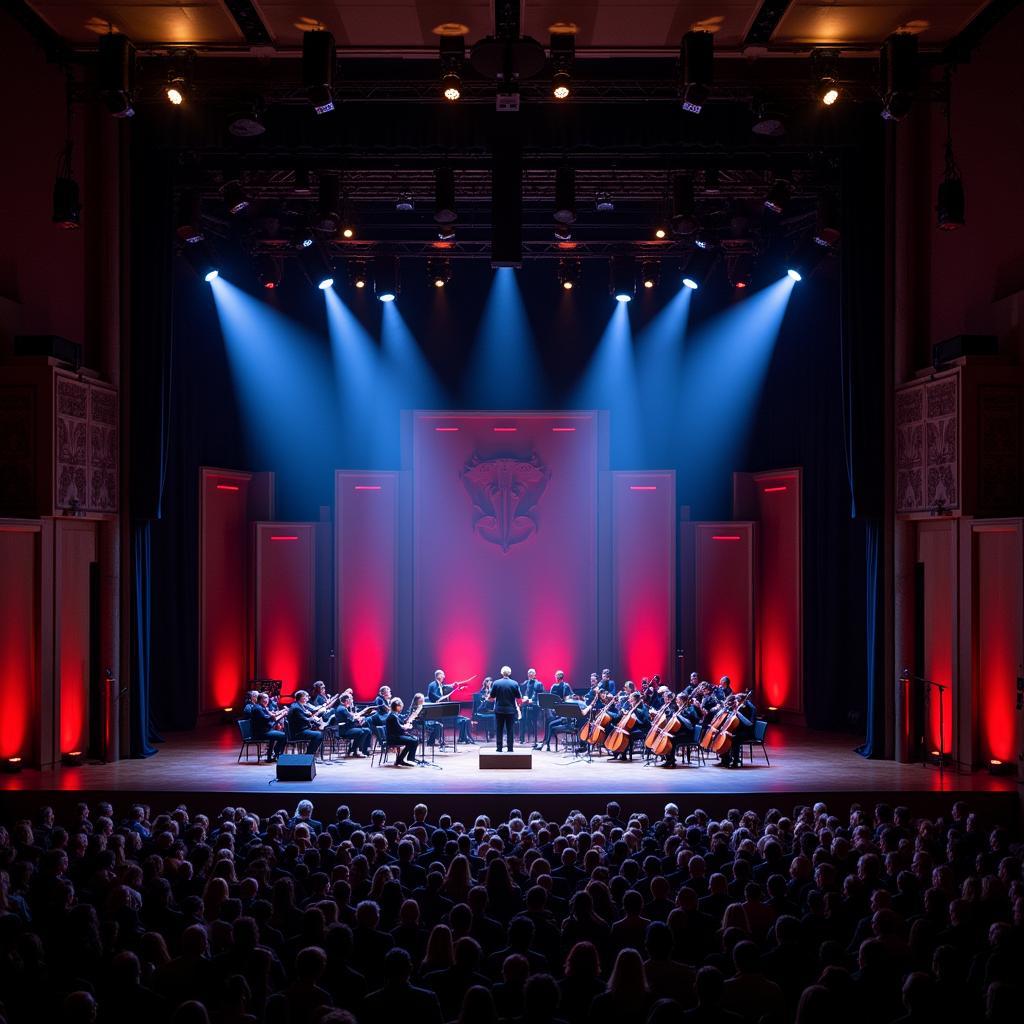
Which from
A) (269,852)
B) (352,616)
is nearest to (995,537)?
(269,852)

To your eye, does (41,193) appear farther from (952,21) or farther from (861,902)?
(861,902)

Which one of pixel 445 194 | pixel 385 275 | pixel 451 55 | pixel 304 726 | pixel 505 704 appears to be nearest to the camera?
pixel 451 55

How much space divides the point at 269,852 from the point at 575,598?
36.5ft

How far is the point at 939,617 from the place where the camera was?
510 inches

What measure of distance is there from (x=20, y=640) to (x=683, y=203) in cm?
946

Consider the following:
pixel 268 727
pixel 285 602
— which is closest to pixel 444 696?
pixel 268 727

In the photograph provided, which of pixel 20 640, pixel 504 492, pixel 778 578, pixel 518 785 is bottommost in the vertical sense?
pixel 518 785

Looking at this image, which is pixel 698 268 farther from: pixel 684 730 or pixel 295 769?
pixel 295 769

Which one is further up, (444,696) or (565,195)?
(565,195)

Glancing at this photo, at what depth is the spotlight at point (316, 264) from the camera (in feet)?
52.7

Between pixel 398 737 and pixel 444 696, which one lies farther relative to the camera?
pixel 444 696

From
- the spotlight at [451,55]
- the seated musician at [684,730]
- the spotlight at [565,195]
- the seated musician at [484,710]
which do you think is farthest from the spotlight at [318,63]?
the seated musician at [484,710]

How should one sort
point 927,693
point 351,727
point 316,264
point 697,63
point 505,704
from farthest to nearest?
point 316,264
point 351,727
point 505,704
point 927,693
point 697,63

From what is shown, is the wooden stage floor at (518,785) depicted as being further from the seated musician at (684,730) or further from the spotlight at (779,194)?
the spotlight at (779,194)
